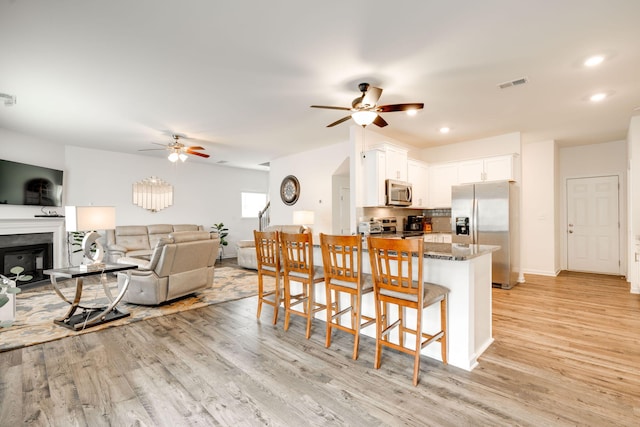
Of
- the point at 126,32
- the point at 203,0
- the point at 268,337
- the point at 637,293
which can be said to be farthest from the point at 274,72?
the point at 637,293

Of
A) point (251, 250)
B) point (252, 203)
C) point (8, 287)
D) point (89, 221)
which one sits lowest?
point (251, 250)

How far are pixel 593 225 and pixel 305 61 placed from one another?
6818 mm

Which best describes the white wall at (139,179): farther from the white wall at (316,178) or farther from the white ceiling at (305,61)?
the white wall at (316,178)

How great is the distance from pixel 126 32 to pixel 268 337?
9.59 ft

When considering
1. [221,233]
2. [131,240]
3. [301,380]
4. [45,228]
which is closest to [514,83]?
[301,380]

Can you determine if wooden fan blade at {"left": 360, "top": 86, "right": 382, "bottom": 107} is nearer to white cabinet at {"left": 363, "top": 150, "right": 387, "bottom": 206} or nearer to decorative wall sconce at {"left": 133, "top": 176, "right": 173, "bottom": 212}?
white cabinet at {"left": 363, "top": 150, "right": 387, "bottom": 206}

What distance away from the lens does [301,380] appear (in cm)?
220

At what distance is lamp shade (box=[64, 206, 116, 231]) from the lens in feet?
10.7

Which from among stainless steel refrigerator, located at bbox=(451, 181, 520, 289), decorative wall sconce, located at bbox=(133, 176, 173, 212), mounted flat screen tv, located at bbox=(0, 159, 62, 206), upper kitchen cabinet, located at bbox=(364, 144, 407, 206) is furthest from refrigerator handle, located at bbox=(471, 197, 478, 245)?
mounted flat screen tv, located at bbox=(0, 159, 62, 206)

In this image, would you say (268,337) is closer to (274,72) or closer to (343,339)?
(343,339)

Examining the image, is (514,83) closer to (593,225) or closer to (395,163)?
(395,163)

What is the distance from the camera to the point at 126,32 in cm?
241

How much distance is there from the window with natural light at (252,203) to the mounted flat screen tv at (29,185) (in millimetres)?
4404

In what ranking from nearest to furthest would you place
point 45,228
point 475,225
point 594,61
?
point 594,61, point 475,225, point 45,228
